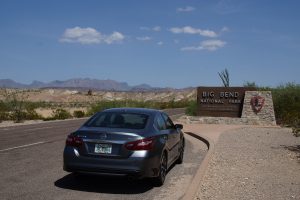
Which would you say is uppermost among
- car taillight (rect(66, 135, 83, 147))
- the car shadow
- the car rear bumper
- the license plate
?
car taillight (rect(66, 135, 83, 147))

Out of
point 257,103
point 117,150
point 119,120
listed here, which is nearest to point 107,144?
point 117,150

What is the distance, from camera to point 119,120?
1023cm

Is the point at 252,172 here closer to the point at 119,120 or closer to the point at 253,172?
the point at 253,172

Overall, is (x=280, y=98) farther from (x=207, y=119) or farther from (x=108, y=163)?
(x=108, y=163)

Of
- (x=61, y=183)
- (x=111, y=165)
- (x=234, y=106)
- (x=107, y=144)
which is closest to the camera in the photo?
(x=111, y=165)

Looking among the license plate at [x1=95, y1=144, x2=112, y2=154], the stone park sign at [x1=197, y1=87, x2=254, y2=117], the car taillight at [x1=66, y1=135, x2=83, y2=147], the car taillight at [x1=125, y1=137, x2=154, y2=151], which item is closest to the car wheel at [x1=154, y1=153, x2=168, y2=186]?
the car taillight at [x1=125, y1=137, x2=154, y2=151]

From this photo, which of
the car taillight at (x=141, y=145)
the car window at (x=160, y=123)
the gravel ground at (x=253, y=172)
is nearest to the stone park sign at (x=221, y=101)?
the gravel ground at (x=253, y=172)

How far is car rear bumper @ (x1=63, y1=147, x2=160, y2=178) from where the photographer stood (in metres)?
9.03

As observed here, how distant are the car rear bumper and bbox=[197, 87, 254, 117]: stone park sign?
77.2 ft

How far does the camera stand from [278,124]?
3167 centimetres

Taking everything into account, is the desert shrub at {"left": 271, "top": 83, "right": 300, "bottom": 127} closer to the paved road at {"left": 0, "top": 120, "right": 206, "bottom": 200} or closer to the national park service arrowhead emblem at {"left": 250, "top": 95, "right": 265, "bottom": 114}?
the national park service arrowhead emblem at {"left": 250, "top": 95, "right": 265, "bottom": 114}

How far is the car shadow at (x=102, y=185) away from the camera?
951 centimetres

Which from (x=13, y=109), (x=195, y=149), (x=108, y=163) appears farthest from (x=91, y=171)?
(x=13, y=109)

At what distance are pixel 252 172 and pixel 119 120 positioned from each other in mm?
3554
